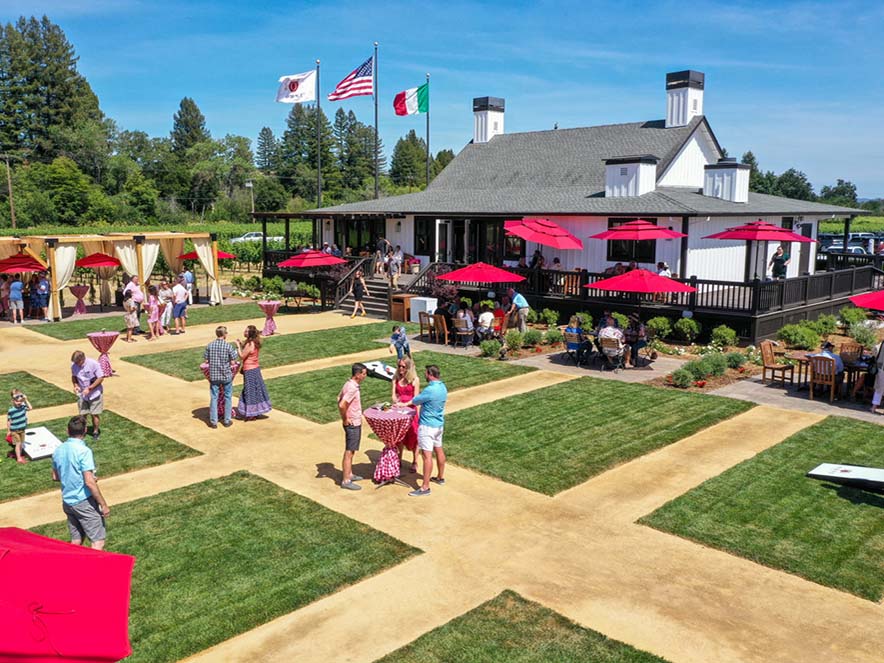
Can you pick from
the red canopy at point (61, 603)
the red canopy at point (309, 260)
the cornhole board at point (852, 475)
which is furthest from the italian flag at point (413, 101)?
the red canopy at point (61, 603)

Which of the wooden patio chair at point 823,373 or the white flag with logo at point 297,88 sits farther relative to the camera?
the white flag with logo at point 297,88

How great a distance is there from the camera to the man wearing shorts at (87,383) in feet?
40.9

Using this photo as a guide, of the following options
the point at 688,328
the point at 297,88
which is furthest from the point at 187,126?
the point at 688,328

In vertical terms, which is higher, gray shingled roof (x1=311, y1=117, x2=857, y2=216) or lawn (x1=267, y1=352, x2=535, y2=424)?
gray shingled roof (x1=311, y1=117, x2=857, y2=216)

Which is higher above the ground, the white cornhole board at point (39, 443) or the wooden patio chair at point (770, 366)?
the wooden patio chair at point (770, 366)

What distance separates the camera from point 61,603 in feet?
15.1

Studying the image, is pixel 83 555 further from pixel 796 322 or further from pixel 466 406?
pixel 796 322

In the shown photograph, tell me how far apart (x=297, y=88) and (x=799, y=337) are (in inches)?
1044

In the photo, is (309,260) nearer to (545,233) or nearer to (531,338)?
(545,233)

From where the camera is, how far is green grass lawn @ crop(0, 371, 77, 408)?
51.9ft

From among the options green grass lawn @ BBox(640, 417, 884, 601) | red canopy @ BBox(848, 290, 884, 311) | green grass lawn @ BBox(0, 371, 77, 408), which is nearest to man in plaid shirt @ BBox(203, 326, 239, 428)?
green grass lawn @ BBox(0, 371, 77, 408)

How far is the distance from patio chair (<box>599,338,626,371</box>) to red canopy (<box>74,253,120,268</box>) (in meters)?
19.0

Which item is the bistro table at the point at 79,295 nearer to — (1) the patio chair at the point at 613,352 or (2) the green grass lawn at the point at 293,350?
(2) the green grass lawn at the point at 293,350

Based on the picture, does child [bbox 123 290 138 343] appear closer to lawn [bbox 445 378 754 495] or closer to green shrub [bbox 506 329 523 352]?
green shrub [bbox 506 329 523 352]
